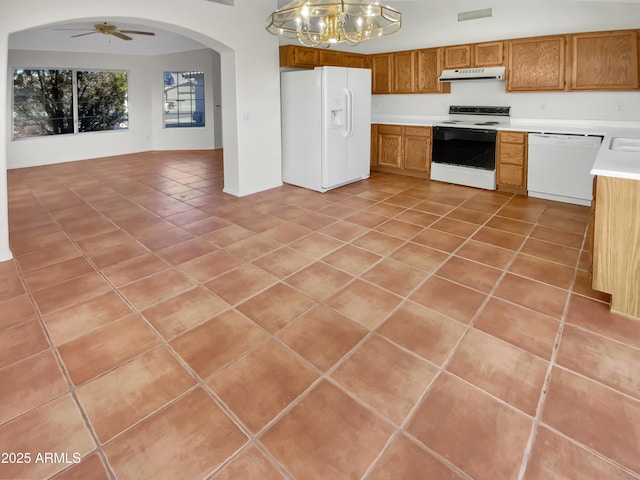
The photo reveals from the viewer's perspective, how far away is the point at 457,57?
19.2ft

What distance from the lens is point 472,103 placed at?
6090 millimetres

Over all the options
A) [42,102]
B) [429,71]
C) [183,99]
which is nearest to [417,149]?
[429,71]

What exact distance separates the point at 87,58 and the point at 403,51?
705 cm

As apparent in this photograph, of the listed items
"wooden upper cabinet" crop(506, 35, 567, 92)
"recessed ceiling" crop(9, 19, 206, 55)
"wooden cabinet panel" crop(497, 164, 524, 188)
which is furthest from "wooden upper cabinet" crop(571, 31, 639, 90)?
"recessed ceiling" crop(9, 19, 206, 55)

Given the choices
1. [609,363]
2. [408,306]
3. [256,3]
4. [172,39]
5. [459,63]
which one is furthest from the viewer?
[172,39]

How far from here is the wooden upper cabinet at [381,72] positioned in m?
6.73

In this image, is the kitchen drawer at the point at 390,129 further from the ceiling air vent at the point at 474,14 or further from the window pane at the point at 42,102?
the window pane at the point at 42,102

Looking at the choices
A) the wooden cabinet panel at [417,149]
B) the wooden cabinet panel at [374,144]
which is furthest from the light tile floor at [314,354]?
the wooden cabinet panel at [374,144]

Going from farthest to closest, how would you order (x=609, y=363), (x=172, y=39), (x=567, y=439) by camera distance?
(x=172, y=39) < (x=609, y=363) < (x=567, y=439)

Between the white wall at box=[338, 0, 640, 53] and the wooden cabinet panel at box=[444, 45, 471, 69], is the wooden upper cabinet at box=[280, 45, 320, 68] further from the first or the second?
the wooden cabinet panel at box=[444, 45, 471, 69]

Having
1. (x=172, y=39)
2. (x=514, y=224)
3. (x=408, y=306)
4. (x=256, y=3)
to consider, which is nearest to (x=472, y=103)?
(x=514, y=224)

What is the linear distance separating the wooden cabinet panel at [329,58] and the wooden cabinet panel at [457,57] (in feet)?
5.52

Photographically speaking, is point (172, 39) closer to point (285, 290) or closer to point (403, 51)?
point (403, 51)

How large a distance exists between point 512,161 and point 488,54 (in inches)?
62.7
